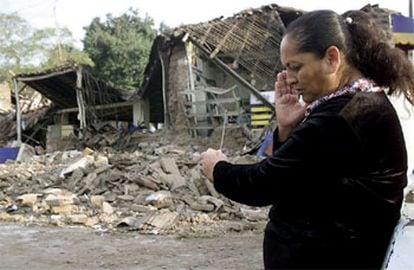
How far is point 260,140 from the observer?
14.1 m

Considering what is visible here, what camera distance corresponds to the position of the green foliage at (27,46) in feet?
146

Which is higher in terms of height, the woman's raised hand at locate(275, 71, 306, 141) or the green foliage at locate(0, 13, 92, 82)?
the green foliage at locate(0, 13, 92, 82)

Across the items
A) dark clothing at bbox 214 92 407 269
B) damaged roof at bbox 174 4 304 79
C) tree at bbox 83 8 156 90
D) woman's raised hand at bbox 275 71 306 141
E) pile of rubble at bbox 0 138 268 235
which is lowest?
pile of rubble at bbox 0 138 268 235

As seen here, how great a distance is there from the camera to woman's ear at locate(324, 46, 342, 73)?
137 cm

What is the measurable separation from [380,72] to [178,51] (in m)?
14.9

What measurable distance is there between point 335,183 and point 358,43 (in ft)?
1.32

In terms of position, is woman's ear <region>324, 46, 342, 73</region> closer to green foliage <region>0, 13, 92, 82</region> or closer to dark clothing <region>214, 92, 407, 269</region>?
dark clothing <region>214, 92, 407, 269</region>

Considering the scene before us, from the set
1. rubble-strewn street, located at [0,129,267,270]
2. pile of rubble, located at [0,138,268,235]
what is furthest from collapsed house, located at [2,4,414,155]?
pile of rubble, located at [0,138,268,235]

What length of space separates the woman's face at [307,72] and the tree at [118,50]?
2950cm

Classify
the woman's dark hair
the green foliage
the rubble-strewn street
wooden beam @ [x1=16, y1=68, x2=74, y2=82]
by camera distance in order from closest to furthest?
the woman's dark hair < the rubble-strewn street < wooden beam @ [x1=16, y1=68, x2=74, y2=82] < the green foliage

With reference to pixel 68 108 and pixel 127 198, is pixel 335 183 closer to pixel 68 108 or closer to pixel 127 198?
pixel 127 198

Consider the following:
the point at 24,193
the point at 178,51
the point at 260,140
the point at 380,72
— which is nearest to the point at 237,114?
the point at 260,140

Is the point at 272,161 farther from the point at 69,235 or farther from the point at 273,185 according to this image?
the point at 69,235

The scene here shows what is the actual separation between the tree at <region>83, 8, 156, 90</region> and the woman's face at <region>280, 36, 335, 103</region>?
1162 inches
